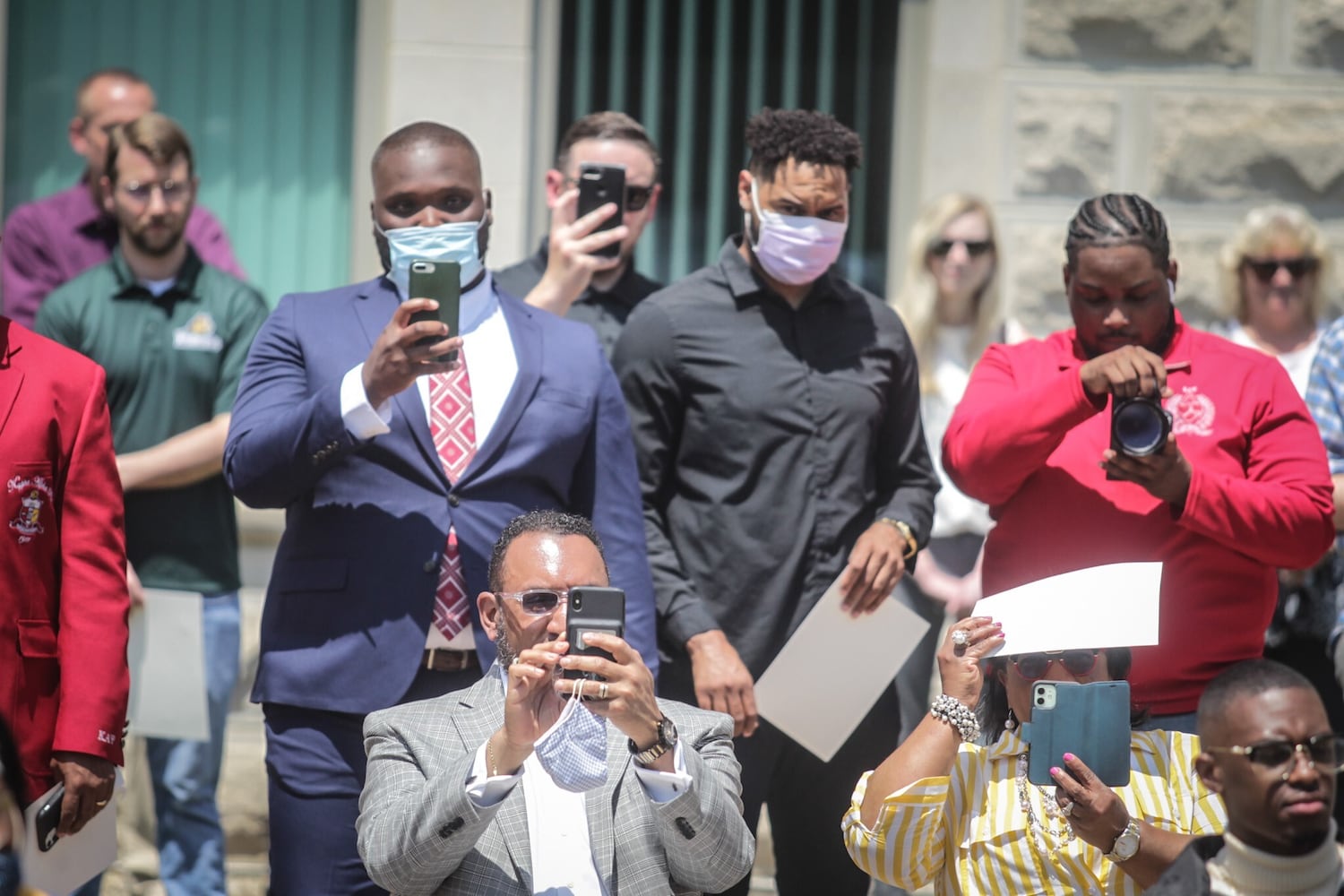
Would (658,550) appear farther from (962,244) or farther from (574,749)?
(962,244)

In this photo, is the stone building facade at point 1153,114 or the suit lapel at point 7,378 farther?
the stone building facade at point 1153,114

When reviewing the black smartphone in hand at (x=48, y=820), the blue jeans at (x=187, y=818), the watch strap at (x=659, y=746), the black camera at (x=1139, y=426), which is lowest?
the blue jeans at (x=187, y=818)

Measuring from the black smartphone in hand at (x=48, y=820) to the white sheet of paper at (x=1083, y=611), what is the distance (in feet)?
6.20

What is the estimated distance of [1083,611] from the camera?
3893 millimetres

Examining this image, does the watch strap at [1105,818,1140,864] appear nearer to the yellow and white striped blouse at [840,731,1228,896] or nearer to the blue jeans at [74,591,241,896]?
the yellow and white striped blouse at [840,731,1228,896]

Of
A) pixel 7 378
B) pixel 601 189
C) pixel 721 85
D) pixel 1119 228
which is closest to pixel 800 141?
pixel 601 189

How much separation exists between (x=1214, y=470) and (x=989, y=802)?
1.07m

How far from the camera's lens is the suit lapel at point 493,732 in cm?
386

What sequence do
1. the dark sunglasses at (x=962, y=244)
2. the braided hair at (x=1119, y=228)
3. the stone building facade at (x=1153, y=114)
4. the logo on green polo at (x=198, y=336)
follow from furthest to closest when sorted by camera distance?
the stone building facade at (x=1153, y=114) < the dark sunglasses at (x=962, y=244) < the logo on green polo at (x=198, y=336) < the braided hair at (x=1119, y=228)

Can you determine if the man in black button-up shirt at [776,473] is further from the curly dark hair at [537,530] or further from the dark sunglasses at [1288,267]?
the dark sunglasses at [1288,267]

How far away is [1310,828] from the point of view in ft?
11.3

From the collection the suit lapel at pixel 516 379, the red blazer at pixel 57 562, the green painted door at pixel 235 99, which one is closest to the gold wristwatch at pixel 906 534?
the suit lapel at pixel 516 379

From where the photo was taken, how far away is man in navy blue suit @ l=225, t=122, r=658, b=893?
169 inches

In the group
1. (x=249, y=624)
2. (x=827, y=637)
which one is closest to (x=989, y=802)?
(x=827, y=637)
